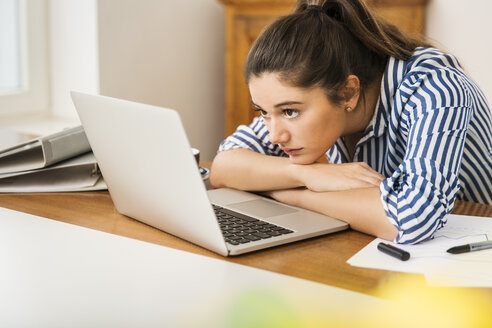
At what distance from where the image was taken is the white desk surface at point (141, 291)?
30.3 inches

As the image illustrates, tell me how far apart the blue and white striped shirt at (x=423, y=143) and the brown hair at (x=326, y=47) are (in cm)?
5

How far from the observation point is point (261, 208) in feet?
3.88

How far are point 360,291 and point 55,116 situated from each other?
2054 millimetres

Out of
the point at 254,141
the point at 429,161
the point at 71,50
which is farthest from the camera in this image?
the point at 71,50

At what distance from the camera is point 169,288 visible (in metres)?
0.84

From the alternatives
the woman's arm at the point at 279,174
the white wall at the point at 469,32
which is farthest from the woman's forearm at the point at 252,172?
the white wall at the point at 469,32

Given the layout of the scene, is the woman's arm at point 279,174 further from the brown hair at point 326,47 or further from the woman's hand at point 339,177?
the brown hair at point 326,47

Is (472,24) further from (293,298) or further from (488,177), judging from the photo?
(293,298)

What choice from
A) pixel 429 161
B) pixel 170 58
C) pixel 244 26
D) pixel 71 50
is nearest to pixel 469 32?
pixel 244 26

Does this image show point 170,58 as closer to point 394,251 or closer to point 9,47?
point 9,47

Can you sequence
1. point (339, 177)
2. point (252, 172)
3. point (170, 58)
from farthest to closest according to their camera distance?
point (170, 58)
point (252, 172)
point (339, 177)

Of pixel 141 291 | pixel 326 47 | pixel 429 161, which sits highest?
pixel 326 47

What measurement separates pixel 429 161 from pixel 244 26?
74.8 inches

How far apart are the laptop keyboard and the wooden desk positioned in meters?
0.03
